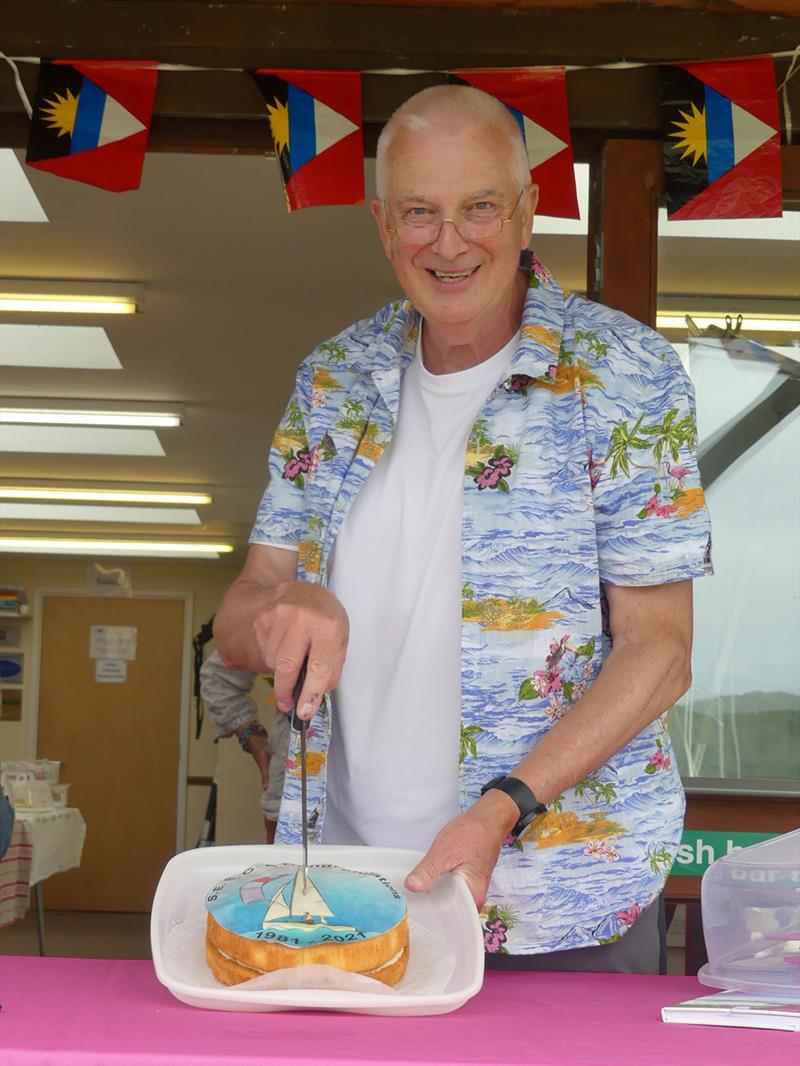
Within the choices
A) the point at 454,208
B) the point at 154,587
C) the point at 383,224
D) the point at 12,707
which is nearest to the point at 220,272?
the point at 383,224

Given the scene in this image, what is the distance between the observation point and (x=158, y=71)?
2.70 m

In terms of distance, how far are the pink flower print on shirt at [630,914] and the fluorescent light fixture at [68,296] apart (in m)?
4.08

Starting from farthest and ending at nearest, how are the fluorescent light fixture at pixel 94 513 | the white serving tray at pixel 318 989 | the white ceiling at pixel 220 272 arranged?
1. the fluorescent light fixture at pixel 94 513
2. the white ceiling at pixel 220 272
3. the white serving tray at pixel 318 989

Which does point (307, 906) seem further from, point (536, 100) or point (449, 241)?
point (536, 100)

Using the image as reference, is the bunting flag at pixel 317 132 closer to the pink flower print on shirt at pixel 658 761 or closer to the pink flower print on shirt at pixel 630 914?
the pink flower print on shirt at pixel 658 761

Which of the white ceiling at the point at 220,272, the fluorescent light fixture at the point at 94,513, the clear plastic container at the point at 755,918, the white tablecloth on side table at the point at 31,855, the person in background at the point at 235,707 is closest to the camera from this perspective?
the clear plastic container at the point at 755,918

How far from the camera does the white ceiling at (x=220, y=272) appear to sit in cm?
396

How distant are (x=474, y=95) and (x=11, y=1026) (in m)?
1.11

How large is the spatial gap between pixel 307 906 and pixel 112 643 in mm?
11682

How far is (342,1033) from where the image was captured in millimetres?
910

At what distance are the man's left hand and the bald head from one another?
0.75m

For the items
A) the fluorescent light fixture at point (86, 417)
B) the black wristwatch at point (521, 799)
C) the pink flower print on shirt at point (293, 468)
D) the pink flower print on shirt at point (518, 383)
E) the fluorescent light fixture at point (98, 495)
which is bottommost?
the black wristwatch at point (521, 799)

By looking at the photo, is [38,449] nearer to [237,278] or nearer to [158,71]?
[237,278]

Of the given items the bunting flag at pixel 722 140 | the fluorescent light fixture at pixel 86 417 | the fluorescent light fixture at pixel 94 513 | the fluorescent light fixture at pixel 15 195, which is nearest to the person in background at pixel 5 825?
the bunting flag at pixel 722 140
